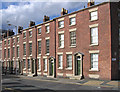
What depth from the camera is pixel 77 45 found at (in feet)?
70.4

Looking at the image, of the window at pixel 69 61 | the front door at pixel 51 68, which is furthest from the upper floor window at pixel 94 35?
the front door at pixel 51 68

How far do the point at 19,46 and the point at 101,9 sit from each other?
22.9 m

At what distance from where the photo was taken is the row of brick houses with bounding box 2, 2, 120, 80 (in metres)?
18.2

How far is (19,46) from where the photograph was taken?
115 ft

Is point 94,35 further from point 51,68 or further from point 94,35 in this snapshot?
point 51,68

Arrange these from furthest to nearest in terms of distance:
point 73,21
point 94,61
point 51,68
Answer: point 51,68 < point 73,21 < point 94,61

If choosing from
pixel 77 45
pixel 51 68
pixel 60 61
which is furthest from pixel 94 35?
pixel 51 68

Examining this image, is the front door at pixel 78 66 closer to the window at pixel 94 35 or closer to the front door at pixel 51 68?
the window at pixel 94 35

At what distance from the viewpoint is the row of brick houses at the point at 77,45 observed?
18239mm

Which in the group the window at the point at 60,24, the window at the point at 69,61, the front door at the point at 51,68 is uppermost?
the window at the point at 60,24

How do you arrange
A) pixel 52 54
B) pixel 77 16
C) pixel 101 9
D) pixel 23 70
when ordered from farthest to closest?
pixel 23 70, pixel 52 54, pixel 77 16, pixel 101 9

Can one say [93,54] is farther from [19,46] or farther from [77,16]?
[19,46]

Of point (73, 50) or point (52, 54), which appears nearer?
point (73, 50)

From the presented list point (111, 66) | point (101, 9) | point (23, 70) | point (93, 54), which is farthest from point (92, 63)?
point (23, 70)
